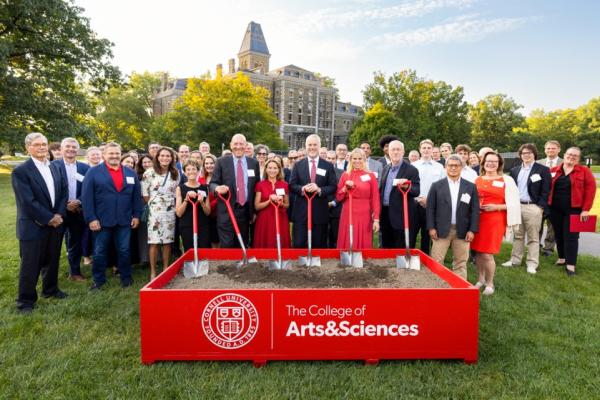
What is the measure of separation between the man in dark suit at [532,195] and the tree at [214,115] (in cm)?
3206

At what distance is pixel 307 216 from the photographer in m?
4.75

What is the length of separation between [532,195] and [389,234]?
2.24m

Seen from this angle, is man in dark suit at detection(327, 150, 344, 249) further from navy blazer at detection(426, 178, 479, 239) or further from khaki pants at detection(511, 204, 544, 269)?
khaki pants at detection(511, 204, 544, 269)

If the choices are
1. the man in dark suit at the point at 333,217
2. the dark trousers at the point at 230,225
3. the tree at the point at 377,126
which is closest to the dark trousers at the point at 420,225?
the man in dark suit at the point at 333,217

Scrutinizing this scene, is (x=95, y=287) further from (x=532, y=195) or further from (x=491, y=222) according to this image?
(x=532, y=195)

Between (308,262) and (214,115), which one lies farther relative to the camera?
(214,115)

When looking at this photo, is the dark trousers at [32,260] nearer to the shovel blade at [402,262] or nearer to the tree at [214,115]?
the shovel blade at [402,262]

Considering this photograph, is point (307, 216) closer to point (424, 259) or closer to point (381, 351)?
point (424, 259)

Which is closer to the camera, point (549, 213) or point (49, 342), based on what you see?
point (49, 342)

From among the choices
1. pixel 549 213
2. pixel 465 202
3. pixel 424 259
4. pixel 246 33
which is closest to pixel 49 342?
pixel 424 259

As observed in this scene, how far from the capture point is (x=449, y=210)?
13.7 feet

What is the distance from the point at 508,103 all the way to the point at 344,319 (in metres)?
58.7

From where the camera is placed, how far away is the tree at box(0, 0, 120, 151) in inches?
597

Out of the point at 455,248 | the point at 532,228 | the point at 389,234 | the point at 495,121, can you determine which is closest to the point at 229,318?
the point at 455,248
